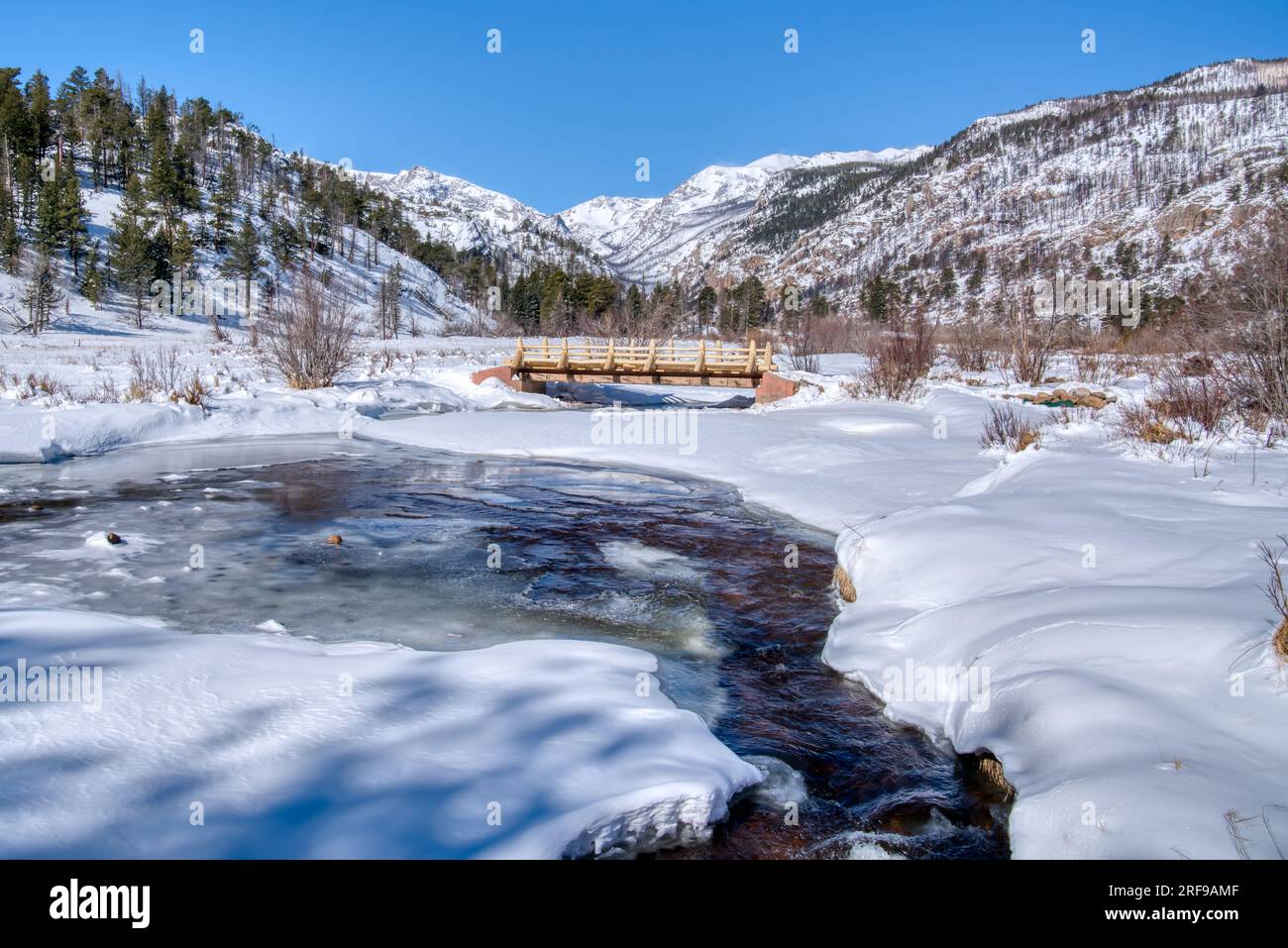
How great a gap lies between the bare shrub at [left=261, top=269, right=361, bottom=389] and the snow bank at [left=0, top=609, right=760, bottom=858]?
676 inches

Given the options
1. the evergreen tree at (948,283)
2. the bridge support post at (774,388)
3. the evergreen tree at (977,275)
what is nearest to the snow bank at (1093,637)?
the bridge support post at (774,388)

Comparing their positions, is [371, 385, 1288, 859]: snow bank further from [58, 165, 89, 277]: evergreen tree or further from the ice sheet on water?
[58, 165, 89, 277]: evergreen tree

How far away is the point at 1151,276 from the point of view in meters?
93.6

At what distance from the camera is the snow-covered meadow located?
2.69m

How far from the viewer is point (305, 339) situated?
20.3m

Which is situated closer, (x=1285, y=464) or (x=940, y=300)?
(x=1285, y=464)

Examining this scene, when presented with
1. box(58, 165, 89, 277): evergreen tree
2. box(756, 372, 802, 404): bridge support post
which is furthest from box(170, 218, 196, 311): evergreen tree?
box(756, 372, 802, 404): bridge support post

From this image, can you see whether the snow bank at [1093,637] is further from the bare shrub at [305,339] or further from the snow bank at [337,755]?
the bare shrub at [305,339]

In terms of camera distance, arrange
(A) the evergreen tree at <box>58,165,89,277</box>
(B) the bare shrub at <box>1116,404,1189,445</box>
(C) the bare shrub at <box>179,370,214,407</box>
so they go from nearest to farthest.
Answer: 1. (B) the bare shrub at <box>1116,404,1189,445</box>
2. (C) the bare shrub at <box>179,370,214,407</box>
3. (A) the evergreen tree at <box>58,165,89,277</box>

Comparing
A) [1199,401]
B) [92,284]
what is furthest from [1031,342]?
[92,284]

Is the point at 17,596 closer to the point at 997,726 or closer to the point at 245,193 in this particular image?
the point at 997,726
